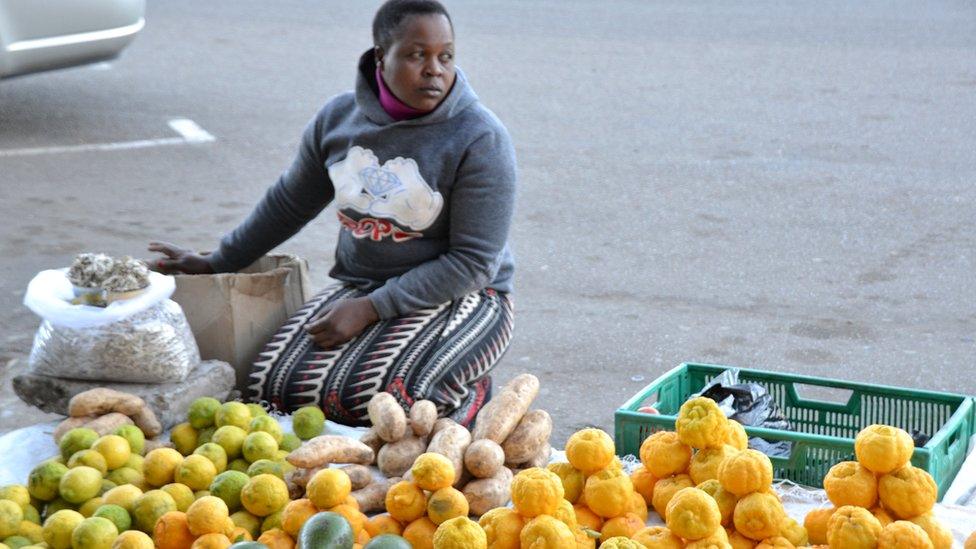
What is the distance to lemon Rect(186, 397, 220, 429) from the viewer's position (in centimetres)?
329

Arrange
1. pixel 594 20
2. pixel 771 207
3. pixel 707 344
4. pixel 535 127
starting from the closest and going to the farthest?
pixel 707 344, pixel 771 207, pixel 535 127, pixel 594 20

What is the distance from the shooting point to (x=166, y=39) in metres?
11.1

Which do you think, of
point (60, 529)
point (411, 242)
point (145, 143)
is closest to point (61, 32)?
point (145, 143)

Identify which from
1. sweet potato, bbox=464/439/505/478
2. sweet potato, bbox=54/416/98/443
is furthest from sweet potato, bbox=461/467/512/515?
sweet potato, bbox=54/416/98/443

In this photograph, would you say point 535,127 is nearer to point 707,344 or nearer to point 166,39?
point 707,344

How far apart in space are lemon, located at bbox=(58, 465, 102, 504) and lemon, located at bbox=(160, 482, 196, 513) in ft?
0.55

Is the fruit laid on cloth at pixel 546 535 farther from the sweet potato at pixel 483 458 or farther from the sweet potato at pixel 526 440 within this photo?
the sweet potato at pixel 526 440

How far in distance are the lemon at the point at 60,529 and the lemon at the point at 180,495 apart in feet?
0.72

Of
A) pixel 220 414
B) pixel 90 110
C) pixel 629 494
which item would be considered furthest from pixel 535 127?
pixel 629 494

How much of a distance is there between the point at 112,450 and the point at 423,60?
1.32 metres

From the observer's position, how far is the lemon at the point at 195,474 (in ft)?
9.61

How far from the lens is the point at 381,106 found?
372 centimetres

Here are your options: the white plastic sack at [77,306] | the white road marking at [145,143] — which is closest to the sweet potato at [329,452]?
the white plastic sack at [77,306]

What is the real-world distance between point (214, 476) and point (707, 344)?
2.25 m
